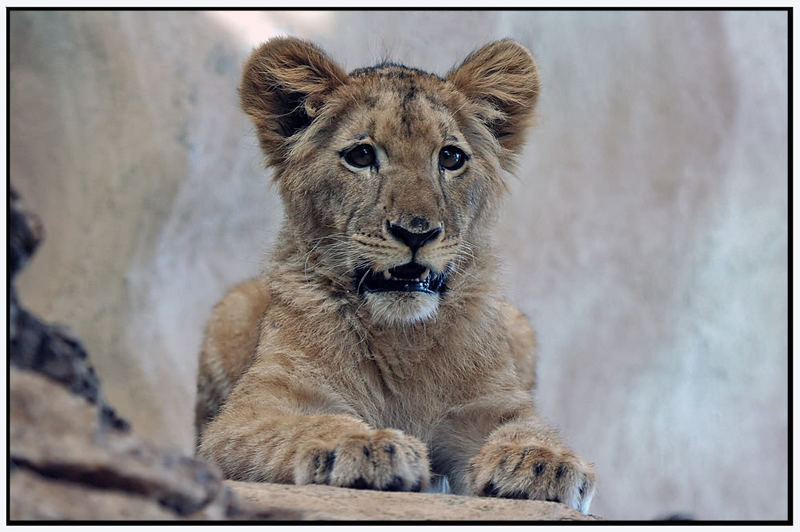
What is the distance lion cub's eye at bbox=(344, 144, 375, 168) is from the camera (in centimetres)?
353

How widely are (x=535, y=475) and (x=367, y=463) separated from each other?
0.51m

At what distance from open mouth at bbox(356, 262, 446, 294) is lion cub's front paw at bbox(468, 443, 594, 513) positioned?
0.63 meters

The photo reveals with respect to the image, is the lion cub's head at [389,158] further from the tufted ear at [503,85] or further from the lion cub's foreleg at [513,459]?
the lion cub's foreleg at [513,459]

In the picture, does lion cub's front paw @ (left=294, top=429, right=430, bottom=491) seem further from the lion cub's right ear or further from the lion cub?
the lion cub's right ear

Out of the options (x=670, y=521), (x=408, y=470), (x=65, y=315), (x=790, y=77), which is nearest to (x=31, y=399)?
(x=408, y=470)

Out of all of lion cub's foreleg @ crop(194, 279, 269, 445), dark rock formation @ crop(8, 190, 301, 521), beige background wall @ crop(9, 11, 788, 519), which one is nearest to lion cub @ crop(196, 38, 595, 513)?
lion cub's foreleg @ crop(194, 279, 269, 445)

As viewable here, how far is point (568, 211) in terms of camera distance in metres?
7.58

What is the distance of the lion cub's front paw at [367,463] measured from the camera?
8.65 feet

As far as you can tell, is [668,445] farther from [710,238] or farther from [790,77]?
[790,77]

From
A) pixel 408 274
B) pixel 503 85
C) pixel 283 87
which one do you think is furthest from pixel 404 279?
pixel 503 85

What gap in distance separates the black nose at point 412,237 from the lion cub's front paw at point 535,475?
27.1 inches

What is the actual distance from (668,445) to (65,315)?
449 centimetres

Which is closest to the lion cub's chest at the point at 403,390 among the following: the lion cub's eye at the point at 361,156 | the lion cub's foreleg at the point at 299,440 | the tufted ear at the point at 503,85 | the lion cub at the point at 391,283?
the lion cub at the point at 391,283

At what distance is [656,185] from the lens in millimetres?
7715
